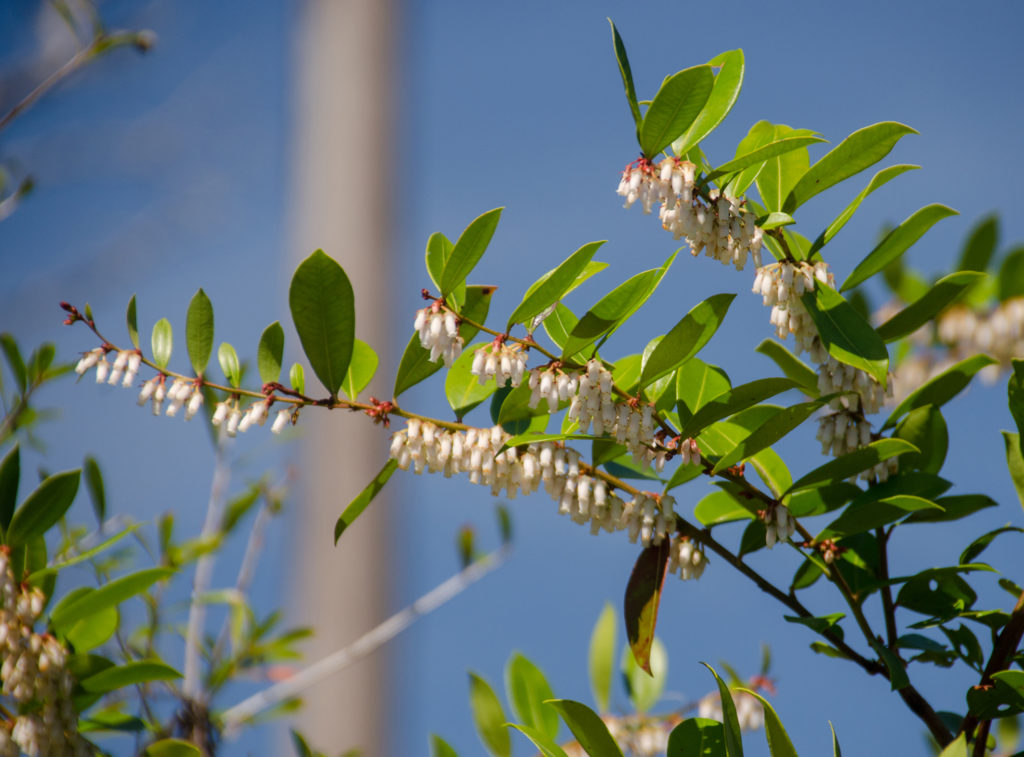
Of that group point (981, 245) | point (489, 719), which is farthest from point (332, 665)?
point (981, 245)

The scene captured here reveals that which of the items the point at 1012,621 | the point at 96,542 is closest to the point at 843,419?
the point at 1012,621

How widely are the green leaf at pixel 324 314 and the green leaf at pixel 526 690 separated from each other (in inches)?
19.1

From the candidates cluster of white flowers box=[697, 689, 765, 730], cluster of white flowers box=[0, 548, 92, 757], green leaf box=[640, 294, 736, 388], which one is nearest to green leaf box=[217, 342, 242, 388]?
cluster of white flowers box=[0, 548, 92, 757]

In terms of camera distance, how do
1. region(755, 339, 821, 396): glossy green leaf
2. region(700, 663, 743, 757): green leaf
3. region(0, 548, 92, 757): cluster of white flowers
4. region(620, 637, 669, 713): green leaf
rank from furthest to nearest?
region(620, 637, 669, 713): green leaf → region(755, 339, 821, 396): glossy green leaf → region(0, 548, 92, 757): cluster of white flowers → region(700, 663, 743, 757): green leaf

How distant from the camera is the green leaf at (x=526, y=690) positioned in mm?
1207

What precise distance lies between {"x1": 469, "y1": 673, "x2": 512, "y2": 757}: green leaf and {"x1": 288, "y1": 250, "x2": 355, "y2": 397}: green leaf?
0.48 metres

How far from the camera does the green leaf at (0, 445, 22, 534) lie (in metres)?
1.04

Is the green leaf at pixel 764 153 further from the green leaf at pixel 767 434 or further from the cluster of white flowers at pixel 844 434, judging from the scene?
the cluster of white flowers at pixel 844 434

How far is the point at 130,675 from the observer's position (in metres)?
1.03

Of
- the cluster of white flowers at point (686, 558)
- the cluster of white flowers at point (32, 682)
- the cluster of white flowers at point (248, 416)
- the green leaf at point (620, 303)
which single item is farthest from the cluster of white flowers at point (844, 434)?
the cluster of white flowers at point (32, 682)

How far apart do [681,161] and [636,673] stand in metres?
0.92

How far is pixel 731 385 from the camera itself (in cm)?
97

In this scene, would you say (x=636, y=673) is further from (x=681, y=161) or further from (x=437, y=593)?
(x=681, y=161)

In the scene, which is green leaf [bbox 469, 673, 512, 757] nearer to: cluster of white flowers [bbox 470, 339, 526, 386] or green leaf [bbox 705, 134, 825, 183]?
cluster of white flowers [bbox 470, 339, 526, 386]
